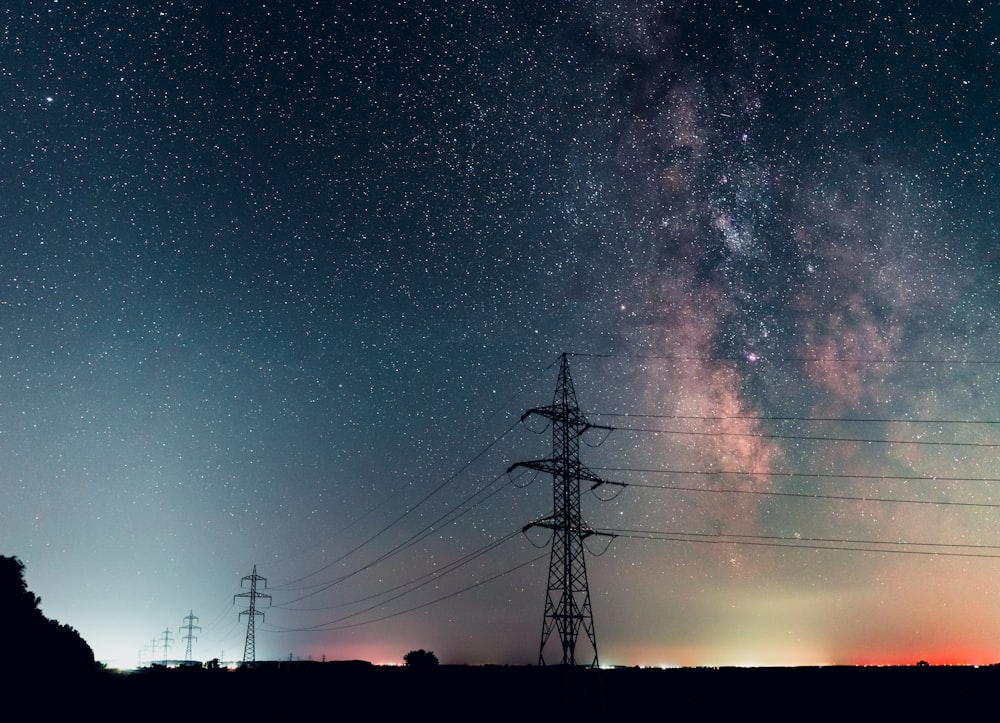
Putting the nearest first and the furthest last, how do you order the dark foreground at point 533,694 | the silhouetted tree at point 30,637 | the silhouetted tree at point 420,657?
1. the dark foreground at point 533,694
2. the silhouetted tree at point 30,637
3. the silhouetted tree at point 420,657

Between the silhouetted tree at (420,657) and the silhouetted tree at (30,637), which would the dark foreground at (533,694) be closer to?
the silhouetted tree at (30,637)

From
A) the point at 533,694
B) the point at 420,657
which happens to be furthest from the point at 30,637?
the point at 420,657

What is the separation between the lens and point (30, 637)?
1811 inches

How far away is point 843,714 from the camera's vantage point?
37375mm

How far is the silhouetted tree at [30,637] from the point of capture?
142ft

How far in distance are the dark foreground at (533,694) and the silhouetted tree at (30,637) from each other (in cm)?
328

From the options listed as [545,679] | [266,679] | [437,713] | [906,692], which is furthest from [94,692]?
[906,692]

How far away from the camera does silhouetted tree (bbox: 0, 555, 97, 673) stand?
142ft

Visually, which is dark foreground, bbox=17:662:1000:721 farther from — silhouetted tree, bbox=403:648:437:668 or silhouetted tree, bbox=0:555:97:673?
silhouetted tree, bbox=403:648:437:668

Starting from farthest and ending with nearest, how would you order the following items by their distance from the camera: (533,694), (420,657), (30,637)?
(420,657) → (30,637) → (533,694)

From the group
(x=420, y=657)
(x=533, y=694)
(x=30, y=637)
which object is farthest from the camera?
(x=420, y=657)

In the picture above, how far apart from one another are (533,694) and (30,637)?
31.8 m

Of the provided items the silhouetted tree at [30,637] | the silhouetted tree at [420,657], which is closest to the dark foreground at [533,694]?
the silhouetted tree at [30,637]

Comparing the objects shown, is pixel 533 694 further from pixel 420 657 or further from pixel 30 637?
pixel 420 657
